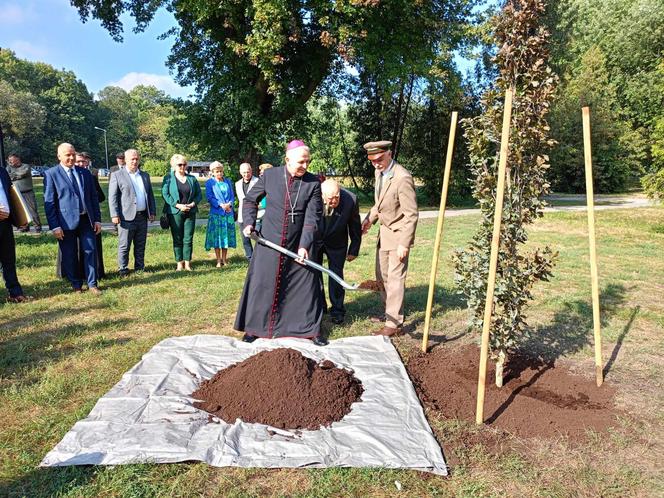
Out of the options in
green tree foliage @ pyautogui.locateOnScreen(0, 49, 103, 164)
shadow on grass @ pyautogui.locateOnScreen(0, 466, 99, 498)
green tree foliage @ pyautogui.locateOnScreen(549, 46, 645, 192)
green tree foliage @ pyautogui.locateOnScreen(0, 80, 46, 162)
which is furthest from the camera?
green tree foliage @ pyautogui.locateOnScreen(0, 49, 103, 164)

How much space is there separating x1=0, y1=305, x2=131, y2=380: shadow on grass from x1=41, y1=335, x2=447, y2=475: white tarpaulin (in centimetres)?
104

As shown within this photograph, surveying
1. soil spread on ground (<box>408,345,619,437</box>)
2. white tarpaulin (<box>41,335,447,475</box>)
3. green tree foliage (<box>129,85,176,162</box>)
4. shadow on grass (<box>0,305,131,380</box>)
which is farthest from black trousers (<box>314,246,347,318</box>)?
green tree foliage (<box>129,85,176,162</box>)

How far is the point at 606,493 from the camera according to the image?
273 cm

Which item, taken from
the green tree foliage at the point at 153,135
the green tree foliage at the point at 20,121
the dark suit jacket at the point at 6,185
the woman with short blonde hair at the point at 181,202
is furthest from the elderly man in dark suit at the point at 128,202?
the green tree foliage at the point at 153,135

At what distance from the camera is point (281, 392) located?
3473mm

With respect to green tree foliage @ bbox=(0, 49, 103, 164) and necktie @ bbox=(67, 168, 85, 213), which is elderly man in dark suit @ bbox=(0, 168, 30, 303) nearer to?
necktie @ bbox=(67, 168, 85, 213)

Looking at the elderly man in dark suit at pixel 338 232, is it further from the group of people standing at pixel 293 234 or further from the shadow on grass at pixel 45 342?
the shadow on grass at pixel 45 342

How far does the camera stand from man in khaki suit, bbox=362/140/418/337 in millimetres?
4910

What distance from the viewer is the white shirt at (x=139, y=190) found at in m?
7.50

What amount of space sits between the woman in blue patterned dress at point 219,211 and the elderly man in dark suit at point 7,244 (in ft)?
10.3

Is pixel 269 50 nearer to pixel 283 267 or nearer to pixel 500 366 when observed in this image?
pixel 283 267

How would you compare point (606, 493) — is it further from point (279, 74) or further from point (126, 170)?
point (279, 74)

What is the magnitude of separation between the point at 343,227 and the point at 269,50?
1027cm

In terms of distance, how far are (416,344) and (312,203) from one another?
75.9 inches
